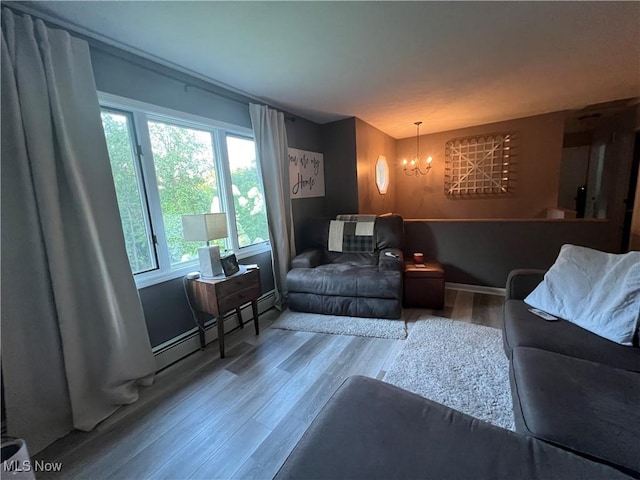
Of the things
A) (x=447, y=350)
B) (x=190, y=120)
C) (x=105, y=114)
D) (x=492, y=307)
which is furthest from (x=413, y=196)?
(x=105, y=114)

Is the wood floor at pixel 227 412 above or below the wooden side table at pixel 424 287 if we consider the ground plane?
below

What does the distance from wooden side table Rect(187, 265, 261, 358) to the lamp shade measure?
13.8 inches

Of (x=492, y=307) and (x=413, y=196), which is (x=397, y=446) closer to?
(x=492, y=307)

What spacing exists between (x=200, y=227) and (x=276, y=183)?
1162 mm

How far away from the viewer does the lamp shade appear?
2014mm

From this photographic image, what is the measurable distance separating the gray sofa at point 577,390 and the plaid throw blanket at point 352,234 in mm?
1819

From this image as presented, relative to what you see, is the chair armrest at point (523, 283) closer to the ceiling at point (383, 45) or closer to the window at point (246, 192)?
the ceiling at point (383, 45)

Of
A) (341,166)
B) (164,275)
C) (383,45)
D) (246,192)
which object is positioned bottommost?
(164,275)

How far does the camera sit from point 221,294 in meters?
2.09

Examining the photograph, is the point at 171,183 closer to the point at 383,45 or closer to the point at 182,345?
the point at 182,345

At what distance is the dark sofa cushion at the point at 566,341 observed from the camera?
1283 mm
